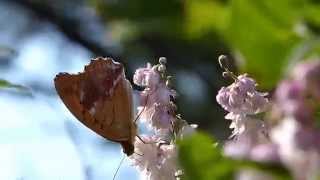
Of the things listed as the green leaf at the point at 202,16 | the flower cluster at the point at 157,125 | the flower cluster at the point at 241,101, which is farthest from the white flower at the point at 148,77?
the green leaf at the point at 202,16

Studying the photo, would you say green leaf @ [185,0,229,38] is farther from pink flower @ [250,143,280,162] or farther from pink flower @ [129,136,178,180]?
pink flower @ [129,136,178,180]

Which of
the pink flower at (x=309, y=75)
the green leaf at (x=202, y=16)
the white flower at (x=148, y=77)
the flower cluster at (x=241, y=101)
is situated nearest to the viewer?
the pink flower at (x=309, y=75)

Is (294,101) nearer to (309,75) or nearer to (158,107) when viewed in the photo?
(309,75)

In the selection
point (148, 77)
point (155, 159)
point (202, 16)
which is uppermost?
point (148, 77)

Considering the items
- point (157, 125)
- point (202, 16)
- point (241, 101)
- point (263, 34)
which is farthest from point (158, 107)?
point (263, 34)

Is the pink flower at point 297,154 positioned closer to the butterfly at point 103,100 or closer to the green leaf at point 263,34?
the green leaf at point 263,34

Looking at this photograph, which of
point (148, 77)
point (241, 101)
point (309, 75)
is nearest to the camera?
point (309, 75)
